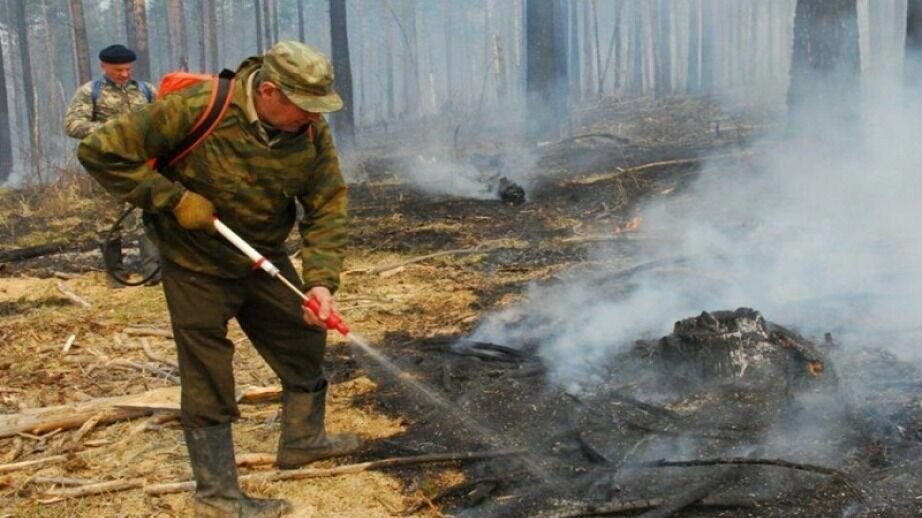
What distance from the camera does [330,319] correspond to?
3744 millimetres

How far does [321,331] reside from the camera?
167 inches

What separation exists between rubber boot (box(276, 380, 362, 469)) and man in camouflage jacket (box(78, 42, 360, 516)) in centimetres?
23

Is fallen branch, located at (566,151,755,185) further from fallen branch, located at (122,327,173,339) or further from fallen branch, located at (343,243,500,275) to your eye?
fallen branch, located at (122,327,173,339)

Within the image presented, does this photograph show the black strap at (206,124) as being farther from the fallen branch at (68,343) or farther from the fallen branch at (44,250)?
the fallen branch at (44,250)

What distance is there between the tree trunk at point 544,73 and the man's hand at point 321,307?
15681 mm

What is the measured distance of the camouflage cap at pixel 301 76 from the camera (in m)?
3.45

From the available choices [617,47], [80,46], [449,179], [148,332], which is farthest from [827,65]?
[617,47]

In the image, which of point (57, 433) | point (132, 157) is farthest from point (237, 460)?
point (132, 157)

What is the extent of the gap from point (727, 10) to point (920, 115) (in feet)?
166

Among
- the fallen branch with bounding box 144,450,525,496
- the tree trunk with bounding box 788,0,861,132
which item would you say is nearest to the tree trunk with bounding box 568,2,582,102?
the tree trunk with bounding box 788,0,861,132

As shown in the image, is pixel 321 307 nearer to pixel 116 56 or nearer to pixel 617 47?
pixel 116 56

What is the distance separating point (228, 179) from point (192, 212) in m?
0.23

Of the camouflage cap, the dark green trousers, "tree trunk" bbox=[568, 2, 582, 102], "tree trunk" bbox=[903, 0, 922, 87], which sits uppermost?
the camouflage cap

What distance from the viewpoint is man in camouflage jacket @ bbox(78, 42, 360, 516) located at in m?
3.51
